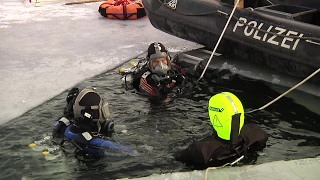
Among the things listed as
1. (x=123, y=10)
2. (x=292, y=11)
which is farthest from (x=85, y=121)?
(x=123, y=10)

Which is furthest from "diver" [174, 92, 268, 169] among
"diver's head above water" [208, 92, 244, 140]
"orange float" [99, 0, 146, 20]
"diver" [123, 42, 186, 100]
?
"orange float" [99, 0, 146, 20]

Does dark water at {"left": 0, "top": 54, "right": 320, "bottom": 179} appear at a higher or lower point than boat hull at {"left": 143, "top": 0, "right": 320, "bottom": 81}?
lower

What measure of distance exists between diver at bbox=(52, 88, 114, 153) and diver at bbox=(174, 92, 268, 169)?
2.10 feet

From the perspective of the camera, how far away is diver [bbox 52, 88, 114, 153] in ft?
9.99

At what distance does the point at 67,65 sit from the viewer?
16.9 feet

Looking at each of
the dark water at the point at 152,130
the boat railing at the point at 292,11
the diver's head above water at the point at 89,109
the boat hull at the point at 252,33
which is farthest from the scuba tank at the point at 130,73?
the boat railing at the point at 292,11

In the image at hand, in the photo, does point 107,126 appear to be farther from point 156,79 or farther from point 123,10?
point 123,10

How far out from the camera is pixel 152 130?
11.4 feet

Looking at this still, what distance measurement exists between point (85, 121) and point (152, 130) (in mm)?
628

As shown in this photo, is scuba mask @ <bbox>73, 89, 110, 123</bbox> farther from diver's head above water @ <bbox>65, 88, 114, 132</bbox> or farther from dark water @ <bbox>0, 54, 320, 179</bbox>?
dark water @ <bbox>0, 54, 320, 179</bbox>

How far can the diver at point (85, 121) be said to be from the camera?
304 cm

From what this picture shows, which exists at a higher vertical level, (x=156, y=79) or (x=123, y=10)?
(x=156, y=79)

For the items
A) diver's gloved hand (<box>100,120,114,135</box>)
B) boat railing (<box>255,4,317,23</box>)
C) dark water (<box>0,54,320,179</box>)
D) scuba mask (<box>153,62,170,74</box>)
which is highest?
boat railing (<box>255,4,317,23</box>)

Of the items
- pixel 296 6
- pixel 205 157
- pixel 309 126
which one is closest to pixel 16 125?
pixel 205 157
